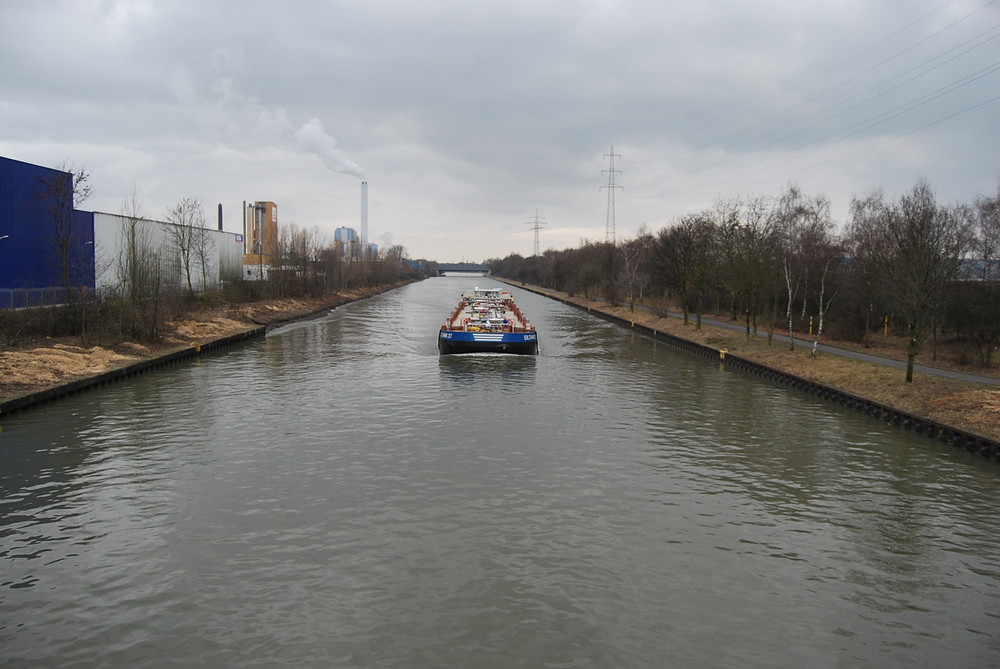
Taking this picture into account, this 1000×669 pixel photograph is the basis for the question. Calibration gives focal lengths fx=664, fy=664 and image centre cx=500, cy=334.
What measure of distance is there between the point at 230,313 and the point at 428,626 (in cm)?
4046

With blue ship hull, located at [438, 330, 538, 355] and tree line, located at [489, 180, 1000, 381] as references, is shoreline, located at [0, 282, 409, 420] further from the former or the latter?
tree line, located at [489, 180, 1000, 381]

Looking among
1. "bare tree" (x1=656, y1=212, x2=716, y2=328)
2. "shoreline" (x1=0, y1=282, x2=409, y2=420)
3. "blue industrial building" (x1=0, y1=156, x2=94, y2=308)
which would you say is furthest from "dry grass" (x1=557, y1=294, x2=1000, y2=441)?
"blue industrial building" (x1=0, y1=156, x2=94, y2=308)

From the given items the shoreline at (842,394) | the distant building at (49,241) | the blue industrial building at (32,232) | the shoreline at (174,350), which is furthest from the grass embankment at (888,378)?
the blue industrial building at (32,232)

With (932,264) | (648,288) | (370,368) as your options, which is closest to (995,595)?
(932,264)

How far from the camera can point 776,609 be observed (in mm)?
8180

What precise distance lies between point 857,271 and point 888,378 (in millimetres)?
14214

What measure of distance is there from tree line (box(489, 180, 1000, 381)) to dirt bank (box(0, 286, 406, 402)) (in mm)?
26222

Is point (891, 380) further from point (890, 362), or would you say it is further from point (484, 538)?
point (484, 538)

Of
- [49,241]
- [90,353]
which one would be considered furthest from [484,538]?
[49,241]

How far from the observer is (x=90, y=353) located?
80.8ft

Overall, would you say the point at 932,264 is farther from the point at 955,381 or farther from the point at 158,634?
the point at 158,634

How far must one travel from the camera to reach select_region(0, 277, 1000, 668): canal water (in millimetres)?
7414

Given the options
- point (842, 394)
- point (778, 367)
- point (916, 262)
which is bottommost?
point (842, 394)

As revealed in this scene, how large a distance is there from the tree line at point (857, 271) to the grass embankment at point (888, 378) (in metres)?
0.71
